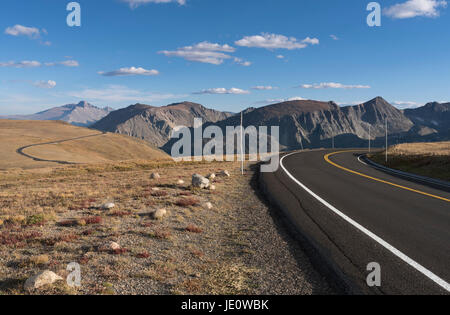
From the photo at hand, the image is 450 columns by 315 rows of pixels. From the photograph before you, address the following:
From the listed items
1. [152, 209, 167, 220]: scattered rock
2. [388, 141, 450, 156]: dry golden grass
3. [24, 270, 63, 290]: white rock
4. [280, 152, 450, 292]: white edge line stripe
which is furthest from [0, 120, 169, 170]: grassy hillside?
[24, 270, 63, 290]: white rock

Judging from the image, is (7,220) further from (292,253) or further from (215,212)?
(292,253)

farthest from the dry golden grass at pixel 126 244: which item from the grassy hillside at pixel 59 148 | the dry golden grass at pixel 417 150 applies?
the grassy hillside at pixel 59 148

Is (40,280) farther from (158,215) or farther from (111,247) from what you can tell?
(158,215)

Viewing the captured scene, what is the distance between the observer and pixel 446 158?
2439cm

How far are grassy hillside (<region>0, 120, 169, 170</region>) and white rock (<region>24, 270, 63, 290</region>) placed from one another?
46.4 metres

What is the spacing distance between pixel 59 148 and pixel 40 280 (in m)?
98.2

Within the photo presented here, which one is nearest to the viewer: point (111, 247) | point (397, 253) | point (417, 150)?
point (397, 253)

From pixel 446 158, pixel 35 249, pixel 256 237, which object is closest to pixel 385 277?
pixel 256 237

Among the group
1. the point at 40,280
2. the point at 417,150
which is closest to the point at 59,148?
the point at 417,150

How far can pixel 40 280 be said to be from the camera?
4.99m

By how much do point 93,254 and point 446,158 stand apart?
27.5 metres

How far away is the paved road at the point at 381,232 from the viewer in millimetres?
5129

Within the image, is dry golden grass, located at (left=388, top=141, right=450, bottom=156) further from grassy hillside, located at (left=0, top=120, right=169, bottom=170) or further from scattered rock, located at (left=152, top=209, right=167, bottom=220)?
grassy hillside, located at (left=0, top=120, right=169, bottom=170)

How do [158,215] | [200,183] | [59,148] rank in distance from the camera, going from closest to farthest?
[158,215], [200,183], [59,148]
